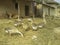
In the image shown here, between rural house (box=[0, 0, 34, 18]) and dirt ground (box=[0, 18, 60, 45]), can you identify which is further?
rural house (box=[0, 0, 34, 18])

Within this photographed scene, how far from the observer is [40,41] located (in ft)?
47.7

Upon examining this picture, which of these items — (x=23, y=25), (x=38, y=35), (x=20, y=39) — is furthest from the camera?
(x=23, y=25)

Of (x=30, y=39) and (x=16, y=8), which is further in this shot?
(x=16, y=8)

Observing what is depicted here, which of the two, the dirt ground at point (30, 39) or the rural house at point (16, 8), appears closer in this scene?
the dirt ground at point (30, 39)

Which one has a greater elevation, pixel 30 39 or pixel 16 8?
pixel 16 8

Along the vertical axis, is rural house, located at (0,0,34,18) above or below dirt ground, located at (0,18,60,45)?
above

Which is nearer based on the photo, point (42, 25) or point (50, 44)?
point (50, 44)

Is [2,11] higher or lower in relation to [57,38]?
higher

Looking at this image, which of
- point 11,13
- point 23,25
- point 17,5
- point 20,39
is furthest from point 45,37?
point 17,5

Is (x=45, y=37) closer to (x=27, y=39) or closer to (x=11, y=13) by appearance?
(x=27, y=39)

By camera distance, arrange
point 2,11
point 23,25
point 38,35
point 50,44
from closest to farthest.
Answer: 1. point 50,44
2. point 38,35
3. point 23,25
4. point 2,11

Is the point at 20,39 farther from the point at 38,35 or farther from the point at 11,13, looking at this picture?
the point at 11,13

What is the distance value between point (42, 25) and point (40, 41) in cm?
483

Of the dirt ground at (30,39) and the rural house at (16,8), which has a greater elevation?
the rural house at (16,8)
